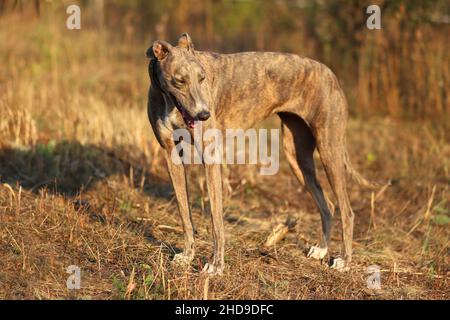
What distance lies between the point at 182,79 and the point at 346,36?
7.94 metres

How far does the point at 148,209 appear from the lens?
762cm

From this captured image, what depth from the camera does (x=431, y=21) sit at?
1195 centimetres

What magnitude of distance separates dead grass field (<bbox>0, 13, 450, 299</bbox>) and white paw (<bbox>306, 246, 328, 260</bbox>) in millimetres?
195

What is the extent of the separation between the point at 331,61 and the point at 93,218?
7337 millimetres

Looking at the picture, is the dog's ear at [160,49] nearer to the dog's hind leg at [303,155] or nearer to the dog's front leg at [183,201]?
the dog's front leg at [183,201]

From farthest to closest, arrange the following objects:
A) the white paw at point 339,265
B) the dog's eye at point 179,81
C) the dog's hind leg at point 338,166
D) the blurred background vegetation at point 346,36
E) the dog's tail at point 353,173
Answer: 1. the blurred background vegetation at point 346,36
2. the dog's tail at point 353,173
3. the dog's hind leg at point 338,166
4. the white paw at point 339,265
5. the dog's eye at point 179,81

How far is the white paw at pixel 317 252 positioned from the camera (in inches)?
273

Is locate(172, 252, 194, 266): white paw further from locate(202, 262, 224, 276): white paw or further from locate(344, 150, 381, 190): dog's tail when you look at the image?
locate(344, 150, 381, 190): dog's tail

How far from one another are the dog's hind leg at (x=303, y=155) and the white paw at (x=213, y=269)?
1494 millimetres

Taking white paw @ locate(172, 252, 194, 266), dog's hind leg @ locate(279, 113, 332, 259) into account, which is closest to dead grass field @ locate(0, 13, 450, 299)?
white paw @ locate(172, 252, 194, 266)

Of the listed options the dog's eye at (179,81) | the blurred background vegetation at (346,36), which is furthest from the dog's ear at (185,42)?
the blurred background vegetation at (346,36)

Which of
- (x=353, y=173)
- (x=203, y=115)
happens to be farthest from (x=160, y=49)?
(x=353, y=173)

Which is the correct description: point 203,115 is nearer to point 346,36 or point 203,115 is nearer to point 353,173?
point 353,173
